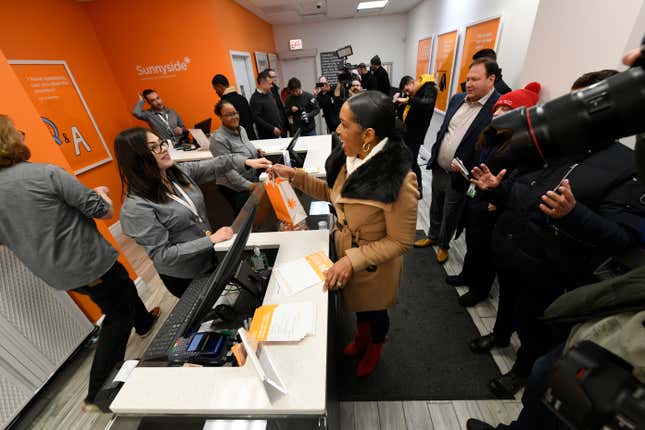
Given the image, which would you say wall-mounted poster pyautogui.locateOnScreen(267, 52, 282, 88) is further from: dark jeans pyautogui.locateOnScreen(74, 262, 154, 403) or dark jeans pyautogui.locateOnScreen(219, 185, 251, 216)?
dark jeans pyautogui.locateOnScreen(74, 262, 154, 403)

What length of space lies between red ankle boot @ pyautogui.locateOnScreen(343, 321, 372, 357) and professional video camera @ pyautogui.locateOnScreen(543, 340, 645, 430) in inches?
44.5

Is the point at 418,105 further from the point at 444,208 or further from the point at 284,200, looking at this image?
the point at 284,200

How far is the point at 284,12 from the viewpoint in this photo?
5637 millimetres

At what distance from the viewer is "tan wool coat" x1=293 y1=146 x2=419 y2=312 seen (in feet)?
3.38

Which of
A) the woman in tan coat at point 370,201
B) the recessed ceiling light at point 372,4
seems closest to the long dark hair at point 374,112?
the woman in tan coat at point 370,201

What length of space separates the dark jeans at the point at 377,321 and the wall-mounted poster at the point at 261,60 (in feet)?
18.6

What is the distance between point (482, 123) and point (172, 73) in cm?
444

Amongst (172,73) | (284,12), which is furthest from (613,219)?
(284,12)

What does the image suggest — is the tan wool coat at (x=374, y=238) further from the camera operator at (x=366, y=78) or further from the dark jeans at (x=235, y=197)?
the camera operator at (x=366, y=78)

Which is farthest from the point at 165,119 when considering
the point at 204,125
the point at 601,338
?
the point at 601,338

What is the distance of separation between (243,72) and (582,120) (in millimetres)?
5362

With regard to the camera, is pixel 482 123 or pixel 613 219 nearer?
pixel 613 219

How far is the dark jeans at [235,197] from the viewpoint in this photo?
2.54m

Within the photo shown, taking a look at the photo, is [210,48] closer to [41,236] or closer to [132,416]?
[41,236]
